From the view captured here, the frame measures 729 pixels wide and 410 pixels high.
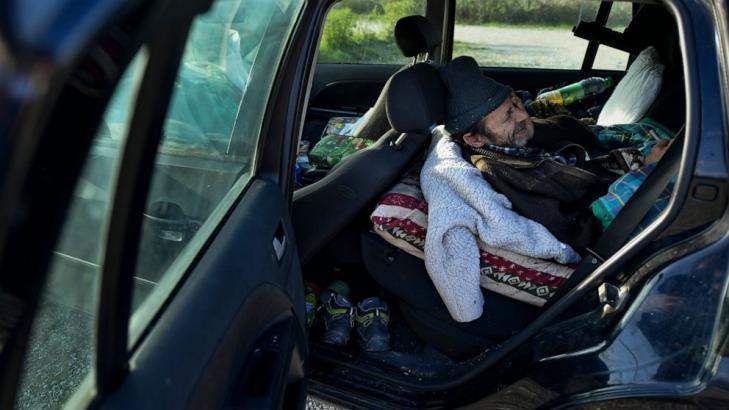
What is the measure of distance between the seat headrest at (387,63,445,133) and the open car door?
1.28 feet

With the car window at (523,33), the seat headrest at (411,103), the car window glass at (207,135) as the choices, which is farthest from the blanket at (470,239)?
the car window at (523,33)

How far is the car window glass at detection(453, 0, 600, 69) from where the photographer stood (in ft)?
11.6

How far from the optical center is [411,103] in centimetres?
189

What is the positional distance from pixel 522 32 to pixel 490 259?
2.65 meters

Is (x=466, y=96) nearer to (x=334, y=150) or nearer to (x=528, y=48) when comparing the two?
(x=334, y=150)

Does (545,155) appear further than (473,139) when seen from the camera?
No

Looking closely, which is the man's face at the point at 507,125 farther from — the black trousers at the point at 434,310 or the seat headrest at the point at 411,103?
the black trousers at the point at 434,310

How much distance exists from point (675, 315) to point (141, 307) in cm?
100

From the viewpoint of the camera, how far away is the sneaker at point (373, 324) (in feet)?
6.14

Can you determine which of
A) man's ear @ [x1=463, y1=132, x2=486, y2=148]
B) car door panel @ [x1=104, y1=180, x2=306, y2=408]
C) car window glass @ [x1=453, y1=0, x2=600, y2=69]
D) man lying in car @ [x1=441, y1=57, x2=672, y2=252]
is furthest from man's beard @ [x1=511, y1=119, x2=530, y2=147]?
car window glass @ [x1=453, y1=0, x2=600, y2=69]

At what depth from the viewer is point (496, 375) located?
1.50 m

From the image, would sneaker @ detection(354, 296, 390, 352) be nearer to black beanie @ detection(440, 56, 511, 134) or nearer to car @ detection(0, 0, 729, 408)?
car @ detection(0, 0, 729, 408)

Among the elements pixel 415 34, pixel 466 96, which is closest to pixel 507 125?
pixel 466 96

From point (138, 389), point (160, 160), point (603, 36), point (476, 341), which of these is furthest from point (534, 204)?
point (603, 36)
